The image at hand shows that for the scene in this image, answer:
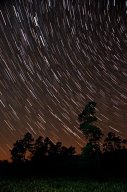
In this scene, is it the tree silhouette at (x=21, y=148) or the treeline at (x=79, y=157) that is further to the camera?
the tree silhouette at (x=21, y=148)

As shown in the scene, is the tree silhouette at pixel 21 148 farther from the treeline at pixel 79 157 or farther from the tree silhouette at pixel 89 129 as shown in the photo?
the tree silhouette at pixel 89 129

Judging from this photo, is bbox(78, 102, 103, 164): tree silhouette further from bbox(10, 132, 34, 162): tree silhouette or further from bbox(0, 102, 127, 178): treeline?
bbox(10, 132, 34, 162): tree silhouette


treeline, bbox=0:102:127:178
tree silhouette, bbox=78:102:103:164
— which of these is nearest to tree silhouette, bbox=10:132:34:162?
treeline, bbox=0:102:127:178

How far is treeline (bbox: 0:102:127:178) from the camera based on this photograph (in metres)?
41.3

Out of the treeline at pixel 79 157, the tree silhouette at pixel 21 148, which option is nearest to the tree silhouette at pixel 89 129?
the treeline at pixel 79 157

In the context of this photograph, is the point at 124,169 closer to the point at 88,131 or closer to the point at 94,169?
the point at 94,169

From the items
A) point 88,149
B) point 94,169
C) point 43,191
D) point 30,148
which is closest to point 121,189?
point 43,191

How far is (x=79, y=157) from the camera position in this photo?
51.6m

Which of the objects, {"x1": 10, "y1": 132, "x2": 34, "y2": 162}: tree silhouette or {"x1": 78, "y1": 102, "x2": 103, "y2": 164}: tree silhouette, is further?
{"x1": 10, "y1": 132, "x2": 34, "y2": 162}: tree silhouette

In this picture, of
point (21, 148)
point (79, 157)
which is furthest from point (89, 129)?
point (21, 148)

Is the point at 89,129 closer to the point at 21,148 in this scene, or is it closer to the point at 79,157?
the point at 79,157

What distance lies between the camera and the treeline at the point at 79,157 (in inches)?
1625

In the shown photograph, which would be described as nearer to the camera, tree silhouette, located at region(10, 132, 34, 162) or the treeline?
the treeline

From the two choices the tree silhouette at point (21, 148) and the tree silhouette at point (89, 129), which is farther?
the tree silhouette at point (21, 148)
